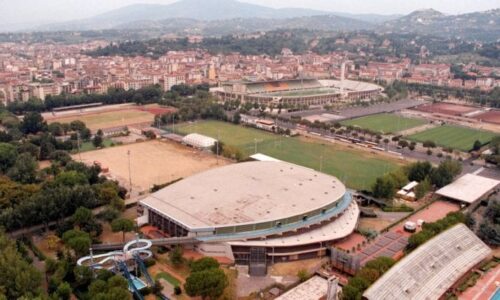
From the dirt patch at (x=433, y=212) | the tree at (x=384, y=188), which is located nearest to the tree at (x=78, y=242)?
the dirt patch at (x=433, y=212)

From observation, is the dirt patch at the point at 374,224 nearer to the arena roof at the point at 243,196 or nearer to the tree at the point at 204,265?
the arena roof at the point at 243,196

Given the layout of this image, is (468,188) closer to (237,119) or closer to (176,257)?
(176,257)

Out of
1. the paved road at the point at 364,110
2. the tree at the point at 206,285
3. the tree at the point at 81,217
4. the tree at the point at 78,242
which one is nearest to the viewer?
the tree at the point at 206,285

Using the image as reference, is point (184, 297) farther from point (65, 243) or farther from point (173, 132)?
point (173, 132)

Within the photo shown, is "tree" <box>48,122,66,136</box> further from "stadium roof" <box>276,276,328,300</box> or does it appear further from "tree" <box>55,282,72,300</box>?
"stadium roof" <box>276,276,328,300</box>

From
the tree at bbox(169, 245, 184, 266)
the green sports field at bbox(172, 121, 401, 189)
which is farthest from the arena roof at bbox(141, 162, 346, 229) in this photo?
the green sports field at bbox(172, 121, 401, 189)
